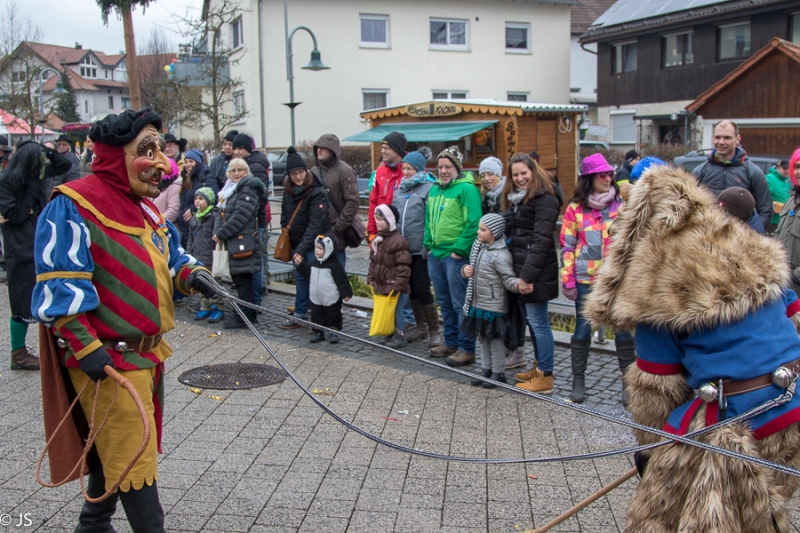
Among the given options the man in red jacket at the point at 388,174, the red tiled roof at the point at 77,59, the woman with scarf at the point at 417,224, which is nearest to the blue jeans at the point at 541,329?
the woman with scarf at the point at 417,224

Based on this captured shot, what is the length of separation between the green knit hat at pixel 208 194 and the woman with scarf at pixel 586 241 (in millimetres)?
4428

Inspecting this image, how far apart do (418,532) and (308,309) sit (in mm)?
5265

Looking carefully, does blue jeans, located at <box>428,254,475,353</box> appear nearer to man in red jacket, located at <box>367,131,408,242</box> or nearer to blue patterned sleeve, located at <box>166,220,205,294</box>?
man in red jacket, located at <box>367,131,408,242</box>

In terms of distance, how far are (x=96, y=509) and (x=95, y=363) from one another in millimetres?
825

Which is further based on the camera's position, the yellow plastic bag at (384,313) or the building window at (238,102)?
the building window at (238,102)

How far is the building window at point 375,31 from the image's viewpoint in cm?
3203

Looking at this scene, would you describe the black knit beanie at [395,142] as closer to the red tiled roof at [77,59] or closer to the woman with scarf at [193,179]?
the woman with scarf at [193,179]

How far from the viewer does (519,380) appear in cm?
645

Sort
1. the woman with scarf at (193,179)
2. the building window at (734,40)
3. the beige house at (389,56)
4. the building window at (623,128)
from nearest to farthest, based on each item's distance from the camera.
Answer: the woman with scarf at (193,179)
the building window at (734,40)
the beige house at (389,56)
the building window at (623,128)

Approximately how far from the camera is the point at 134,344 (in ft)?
11.1

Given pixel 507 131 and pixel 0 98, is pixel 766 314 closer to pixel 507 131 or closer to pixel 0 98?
pixel 507 131

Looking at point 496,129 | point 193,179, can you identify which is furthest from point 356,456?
point 496,129

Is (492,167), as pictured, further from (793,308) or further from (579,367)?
(793,308)

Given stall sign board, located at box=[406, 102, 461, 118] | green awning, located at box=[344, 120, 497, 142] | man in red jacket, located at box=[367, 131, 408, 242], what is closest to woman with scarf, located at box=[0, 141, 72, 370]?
man in red jacket, located at box=[367, 131, 408, 242]
